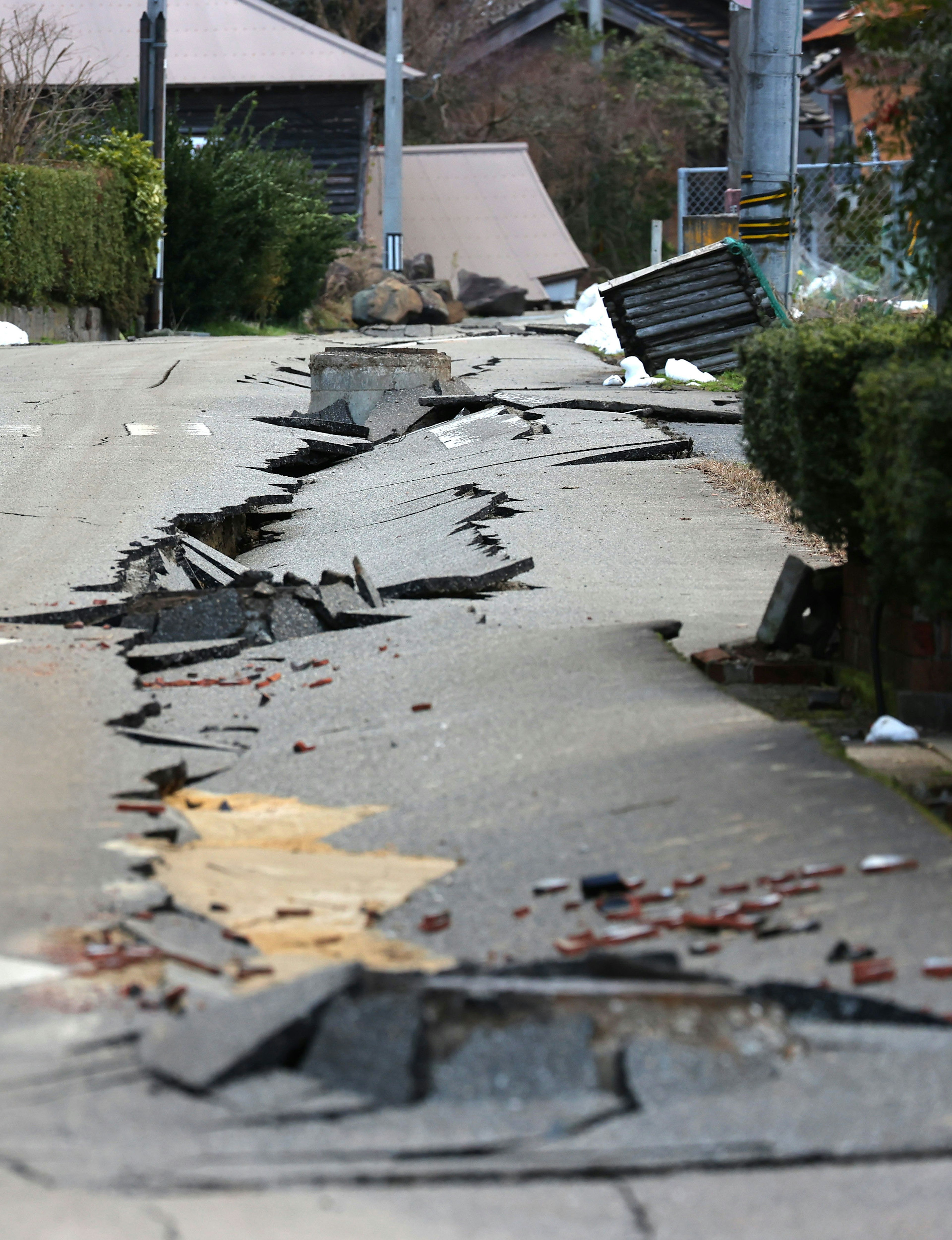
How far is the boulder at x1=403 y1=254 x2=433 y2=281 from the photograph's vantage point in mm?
31891

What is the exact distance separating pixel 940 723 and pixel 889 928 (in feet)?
5.39

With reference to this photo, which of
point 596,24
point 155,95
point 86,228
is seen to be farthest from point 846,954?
point 596,24

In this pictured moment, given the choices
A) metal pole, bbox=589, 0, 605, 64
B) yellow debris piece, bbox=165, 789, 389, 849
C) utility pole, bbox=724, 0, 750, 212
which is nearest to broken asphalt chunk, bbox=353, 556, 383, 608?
yellow debris piece, bbox=165, 789, 389, 849

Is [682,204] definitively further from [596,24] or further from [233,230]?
[596,24]

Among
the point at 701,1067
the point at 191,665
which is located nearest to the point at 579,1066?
the point at 701,1067

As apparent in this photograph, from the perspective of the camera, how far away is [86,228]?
22656mm

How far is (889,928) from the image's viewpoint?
10.5 feet

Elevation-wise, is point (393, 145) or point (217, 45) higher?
point (217, 45)

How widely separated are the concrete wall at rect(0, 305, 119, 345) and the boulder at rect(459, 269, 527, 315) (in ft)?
26.9

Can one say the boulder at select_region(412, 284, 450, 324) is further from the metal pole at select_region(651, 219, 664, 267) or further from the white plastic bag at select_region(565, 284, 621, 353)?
the metal pole at select_region(651, 219, 664, 267)

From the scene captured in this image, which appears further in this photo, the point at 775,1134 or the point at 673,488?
the point at 673,488

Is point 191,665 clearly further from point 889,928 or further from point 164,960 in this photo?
point 889,928

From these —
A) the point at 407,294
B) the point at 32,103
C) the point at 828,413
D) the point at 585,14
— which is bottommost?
the point at 828,413

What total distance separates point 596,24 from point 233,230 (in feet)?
50.9
